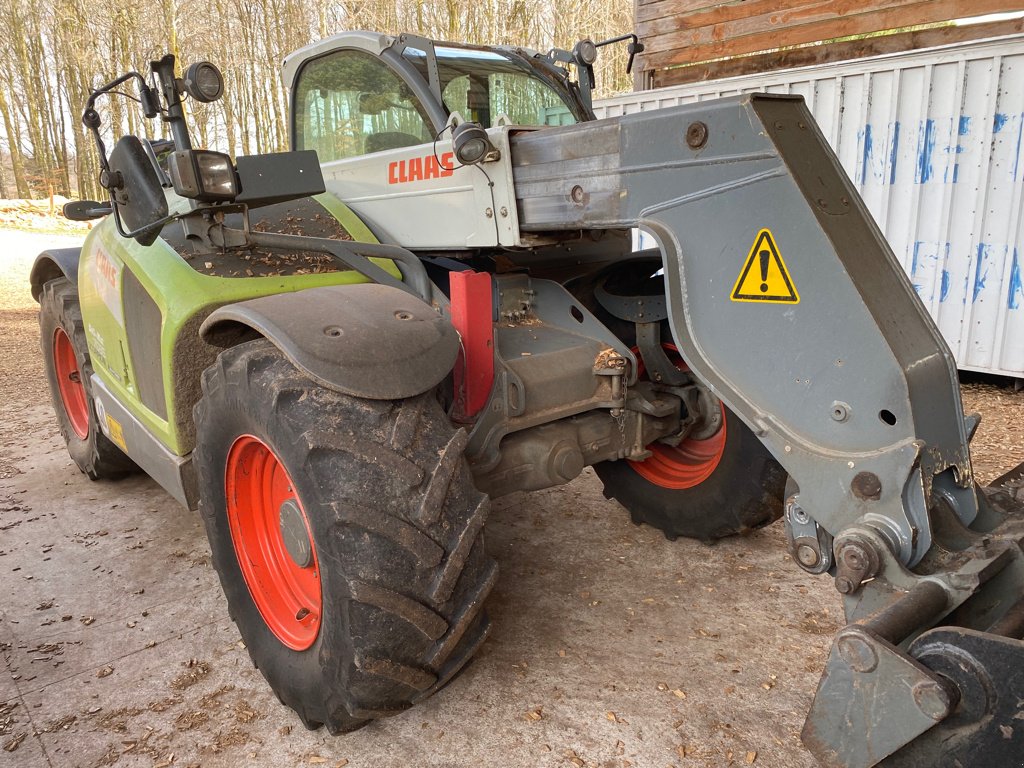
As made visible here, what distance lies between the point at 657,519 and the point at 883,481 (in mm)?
1907

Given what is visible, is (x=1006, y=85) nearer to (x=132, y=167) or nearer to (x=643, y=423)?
(x=643, y=423)

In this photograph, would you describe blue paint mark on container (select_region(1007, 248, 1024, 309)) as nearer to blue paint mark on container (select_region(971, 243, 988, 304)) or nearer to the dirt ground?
blue paint mark on container (select_region(971, 243, 988, 304))

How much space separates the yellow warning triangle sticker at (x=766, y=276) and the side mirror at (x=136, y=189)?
1880 millimetres

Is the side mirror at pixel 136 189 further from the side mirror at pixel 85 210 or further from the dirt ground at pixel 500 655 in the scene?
the dirt ground at pixel 500 655

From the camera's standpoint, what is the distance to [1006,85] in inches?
215

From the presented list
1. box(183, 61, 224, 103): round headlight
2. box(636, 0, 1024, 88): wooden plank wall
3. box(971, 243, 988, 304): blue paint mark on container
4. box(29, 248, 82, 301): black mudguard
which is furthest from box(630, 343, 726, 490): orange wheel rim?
box(636, 0, 1024, 88): wooden plank wall

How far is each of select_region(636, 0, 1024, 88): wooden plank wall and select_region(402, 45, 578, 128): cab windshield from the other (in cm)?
514

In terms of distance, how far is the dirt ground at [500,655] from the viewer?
2338 mm

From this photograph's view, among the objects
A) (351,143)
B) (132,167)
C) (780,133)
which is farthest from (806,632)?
(132,167)

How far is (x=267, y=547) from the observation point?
8.74 ft

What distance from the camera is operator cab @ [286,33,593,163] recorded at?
2963 millimetres

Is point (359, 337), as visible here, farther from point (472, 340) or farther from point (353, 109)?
point (353, 109)

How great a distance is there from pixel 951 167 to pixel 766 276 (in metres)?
4.84

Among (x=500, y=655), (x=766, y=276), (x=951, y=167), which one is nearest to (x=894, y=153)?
(x=951, y=167)
